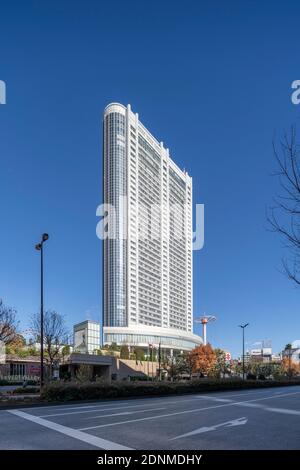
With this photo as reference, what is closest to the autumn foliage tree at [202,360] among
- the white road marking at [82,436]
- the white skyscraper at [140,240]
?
the white skyscraper at [140,240]

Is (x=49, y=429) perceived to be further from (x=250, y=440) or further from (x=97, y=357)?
(x=97, y=357)

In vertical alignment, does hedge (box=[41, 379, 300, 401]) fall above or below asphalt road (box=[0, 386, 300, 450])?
below

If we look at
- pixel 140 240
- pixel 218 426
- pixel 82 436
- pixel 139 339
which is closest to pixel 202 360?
pixel 139 339

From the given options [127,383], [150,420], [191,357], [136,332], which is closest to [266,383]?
[127,383]

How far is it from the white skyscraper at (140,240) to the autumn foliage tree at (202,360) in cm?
5312

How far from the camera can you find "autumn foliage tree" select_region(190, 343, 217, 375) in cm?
10200

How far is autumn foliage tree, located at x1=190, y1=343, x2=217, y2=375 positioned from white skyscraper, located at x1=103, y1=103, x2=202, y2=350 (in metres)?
53.1

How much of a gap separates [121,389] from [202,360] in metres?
79.4

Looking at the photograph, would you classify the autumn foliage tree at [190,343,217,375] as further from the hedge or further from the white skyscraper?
the hedge

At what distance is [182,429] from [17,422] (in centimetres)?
491

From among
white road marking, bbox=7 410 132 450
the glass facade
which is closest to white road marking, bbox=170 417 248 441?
white road marking, bbox=7 410 132 450

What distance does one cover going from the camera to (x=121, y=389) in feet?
86.5

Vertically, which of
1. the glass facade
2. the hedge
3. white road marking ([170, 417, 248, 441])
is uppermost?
white road marking ([170, 417, 248, 441])

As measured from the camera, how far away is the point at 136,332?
159000 millimetres
